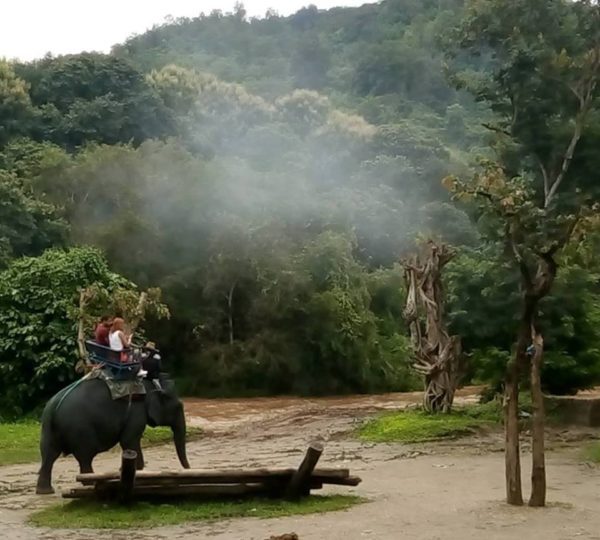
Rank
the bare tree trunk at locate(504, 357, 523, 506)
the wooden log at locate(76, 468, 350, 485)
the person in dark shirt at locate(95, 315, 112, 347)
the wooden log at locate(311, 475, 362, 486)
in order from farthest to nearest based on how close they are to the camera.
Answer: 1. the person in dark shirt at locate(95, 315, 112, 347)
2. the wooden log at locate(311, 475, 362, 486)
3. the bare tree trunk at locate(504, 357, 523, 506)
4. the wooden log at locate(76, 468, 350, 485)

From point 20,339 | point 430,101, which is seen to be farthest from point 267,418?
point 430,101

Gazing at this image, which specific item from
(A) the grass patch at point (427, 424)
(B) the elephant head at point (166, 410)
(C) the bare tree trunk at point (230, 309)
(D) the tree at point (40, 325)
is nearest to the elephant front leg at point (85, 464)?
(B) the elephant head at point (166, 410)

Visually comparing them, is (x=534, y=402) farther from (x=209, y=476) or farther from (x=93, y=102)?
(x=93, y=102)

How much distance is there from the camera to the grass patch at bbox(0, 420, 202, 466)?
18000 millimetres

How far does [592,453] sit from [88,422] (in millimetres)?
9188

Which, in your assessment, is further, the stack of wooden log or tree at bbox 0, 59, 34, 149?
tree at bbox 0, 59, 34, 149

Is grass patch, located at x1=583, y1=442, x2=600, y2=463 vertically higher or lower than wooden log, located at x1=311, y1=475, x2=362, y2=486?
lower

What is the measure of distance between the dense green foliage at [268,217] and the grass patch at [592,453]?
3.32m

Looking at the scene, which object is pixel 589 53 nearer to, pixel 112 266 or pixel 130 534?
pixel 130 534

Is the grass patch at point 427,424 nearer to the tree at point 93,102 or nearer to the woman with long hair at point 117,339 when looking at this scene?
the woman with long hair at point 117,339

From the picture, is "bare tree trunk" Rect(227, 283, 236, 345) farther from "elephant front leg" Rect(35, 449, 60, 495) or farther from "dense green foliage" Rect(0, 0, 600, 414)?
"elephant front leg" Rect(35, 449, 60, 495)

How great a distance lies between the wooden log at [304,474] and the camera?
11820 mm

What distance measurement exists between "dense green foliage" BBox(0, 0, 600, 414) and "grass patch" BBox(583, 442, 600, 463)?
3.32 metres

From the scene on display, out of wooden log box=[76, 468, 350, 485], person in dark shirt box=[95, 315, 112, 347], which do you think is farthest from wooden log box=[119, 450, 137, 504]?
person in dark shirt box=[95, 315, 112, 347]
